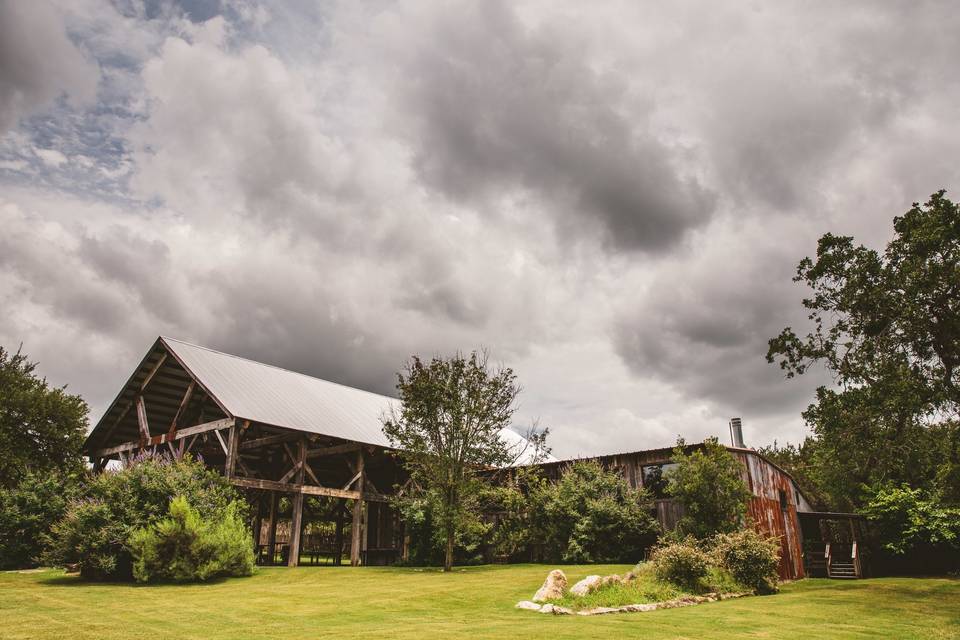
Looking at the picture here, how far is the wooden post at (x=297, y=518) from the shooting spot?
25.1m

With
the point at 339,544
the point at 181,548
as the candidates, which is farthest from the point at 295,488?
the point at 339,544

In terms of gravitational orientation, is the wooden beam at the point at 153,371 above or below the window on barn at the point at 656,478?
above

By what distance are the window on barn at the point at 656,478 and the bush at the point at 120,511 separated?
656 inches

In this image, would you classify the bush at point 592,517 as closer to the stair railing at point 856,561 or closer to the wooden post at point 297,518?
the wooden post at point 297,518

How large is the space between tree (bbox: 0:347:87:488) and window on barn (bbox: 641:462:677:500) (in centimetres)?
2722

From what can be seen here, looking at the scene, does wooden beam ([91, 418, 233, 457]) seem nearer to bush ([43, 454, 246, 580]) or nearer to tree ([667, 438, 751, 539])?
bush ([43, 454, 246, 580])

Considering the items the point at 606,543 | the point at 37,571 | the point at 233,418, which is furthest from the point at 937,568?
the point at 37,571

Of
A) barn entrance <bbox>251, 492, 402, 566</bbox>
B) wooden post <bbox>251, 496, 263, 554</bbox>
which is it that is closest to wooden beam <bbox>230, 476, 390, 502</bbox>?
barn entrance <bbox>251, 492, 402, 566</bbox>

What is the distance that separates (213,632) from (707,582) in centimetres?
1272

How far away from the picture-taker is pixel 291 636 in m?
9.48

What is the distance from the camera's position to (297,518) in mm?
25922

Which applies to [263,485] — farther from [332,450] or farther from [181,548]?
[181,548]

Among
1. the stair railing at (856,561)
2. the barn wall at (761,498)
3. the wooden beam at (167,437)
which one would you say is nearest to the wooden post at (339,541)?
the wooden beam at (167,437)

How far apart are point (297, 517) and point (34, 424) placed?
1543 centimetres
